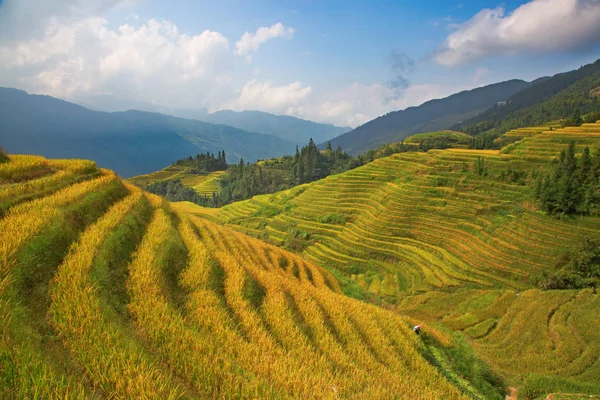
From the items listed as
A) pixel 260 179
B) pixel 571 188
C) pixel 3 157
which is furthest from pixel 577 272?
pixel 260 179

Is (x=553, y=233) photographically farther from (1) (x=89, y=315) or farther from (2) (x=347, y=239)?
(1) (x=89, y=315)

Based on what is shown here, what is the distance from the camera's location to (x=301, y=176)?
94.6 m

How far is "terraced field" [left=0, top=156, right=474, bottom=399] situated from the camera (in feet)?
10.2

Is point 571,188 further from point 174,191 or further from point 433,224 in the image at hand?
point 174,191

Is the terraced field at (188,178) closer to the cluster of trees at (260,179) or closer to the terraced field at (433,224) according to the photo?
the cluster of trees at (260,179)

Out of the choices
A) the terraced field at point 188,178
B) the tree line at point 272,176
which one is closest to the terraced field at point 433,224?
the tree line at point 272,176

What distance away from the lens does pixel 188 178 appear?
120 m

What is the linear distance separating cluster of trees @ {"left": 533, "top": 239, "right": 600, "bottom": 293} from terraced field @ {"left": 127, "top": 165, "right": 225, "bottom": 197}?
95.5 meters

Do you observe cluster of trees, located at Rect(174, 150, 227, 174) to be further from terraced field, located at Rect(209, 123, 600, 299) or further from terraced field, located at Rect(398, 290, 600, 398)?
terraced field, located at Rect(398, 290, 600, 398)

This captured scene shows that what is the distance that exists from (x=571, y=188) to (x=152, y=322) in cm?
3897

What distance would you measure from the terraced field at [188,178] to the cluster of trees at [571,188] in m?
93.6

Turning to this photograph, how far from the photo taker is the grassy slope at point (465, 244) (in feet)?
51.0

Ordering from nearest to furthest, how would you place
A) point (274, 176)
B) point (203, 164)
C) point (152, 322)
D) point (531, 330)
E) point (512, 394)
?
point (152, 322), point (512, 394), point (531, 330), point (274, 176), point (203, 164)

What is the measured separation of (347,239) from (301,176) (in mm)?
58298
